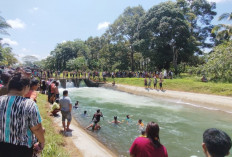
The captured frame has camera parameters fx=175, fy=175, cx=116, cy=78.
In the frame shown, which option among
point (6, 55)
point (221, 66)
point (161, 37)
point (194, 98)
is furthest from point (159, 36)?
point (6, 55)

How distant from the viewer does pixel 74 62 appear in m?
43.6

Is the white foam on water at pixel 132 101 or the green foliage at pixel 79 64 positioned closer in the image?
the white foam on water at pixel 132 101

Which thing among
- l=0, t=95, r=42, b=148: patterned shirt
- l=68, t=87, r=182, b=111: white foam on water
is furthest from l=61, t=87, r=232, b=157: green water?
l=0, t=95, r=42, b=148: patterned shirt

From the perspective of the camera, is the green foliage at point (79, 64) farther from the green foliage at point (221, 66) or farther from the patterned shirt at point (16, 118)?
the patterned shirt at point (16, 118)

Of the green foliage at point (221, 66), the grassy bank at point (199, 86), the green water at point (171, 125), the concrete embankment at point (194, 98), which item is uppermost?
the green foliage at point (221, 66)

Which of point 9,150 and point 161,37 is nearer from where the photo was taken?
point 9,150

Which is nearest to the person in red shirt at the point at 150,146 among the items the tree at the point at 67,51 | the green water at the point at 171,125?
the green water at the point at 171,125

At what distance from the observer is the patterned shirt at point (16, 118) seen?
7.63ft

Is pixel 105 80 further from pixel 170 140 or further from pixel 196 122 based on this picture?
pixel 170 140

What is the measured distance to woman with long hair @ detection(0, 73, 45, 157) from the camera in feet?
7.64

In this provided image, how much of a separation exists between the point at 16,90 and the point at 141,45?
1180 inches

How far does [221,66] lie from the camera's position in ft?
66.6

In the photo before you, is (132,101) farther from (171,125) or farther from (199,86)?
(171,125)

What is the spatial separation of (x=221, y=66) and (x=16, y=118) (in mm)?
22578
